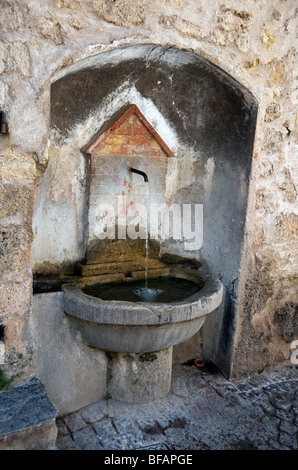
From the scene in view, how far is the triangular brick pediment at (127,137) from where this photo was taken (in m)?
2.81

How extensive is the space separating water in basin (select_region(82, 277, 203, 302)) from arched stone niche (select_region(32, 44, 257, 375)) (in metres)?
0.30

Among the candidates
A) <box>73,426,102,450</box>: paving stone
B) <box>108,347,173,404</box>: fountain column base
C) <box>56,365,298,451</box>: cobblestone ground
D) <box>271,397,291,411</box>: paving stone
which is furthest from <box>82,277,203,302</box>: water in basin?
<box>271,397,291,411</box>: paving stone

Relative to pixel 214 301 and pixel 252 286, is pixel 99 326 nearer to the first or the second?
pixel 214 301

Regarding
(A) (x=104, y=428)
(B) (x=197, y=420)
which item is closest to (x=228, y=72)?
(B) (x=197, y=420)

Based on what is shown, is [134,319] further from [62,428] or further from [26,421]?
[62,428]

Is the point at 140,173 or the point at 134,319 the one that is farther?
the point at 140,173

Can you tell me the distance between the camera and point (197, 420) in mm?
2635

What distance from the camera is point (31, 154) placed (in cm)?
210

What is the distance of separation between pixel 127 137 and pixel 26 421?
1.93 meters

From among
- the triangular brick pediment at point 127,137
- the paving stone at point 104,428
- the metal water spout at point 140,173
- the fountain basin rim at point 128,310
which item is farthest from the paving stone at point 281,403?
the triangular brick pediment at point 127,137

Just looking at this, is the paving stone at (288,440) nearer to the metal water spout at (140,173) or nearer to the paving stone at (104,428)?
the paving stone at (104,428)

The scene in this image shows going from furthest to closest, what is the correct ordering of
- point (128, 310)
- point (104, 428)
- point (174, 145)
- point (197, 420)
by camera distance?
point (174, 145) → point (197, 420) → point (104, 428) → point (128, 310)

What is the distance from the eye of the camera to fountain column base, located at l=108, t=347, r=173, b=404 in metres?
2.71
